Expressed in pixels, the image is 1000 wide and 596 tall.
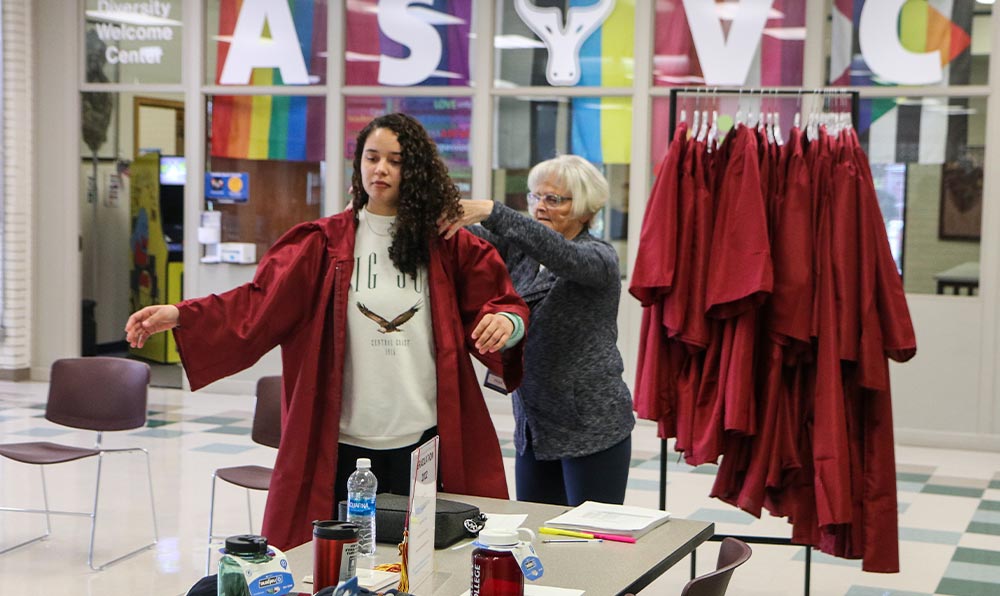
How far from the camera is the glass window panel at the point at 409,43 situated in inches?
348

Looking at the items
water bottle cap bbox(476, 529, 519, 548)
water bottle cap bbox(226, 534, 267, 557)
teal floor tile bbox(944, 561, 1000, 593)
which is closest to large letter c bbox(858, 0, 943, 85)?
teal floor tile bbox(944, 561, 1000, 593)

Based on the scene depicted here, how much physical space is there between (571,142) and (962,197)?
2.61 metres

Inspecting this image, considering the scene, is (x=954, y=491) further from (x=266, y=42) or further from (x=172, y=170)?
(x=172, y=170)

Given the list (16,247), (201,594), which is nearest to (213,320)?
(201,594)

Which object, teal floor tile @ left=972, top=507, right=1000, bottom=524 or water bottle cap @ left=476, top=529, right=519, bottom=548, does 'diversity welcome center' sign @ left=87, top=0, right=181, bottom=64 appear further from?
water bottle cap @ left=476, top=529, right=519, bottom=548

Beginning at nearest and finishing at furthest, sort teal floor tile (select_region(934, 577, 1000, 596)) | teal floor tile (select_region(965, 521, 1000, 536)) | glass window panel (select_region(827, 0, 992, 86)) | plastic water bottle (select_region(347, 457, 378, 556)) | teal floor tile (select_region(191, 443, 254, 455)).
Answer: plastic water bottle (select_region(347, 457, 378, 556))
teal floor tile (select_region(934, 577, 1000, 596))
teal floor tile (select_region(965, 521, 1000, 536))
teal floor tile (select_region(191, 443, 254, 455))
glass window panel (select_region(827, 0, 992, 86))

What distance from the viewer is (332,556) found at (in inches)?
85.0

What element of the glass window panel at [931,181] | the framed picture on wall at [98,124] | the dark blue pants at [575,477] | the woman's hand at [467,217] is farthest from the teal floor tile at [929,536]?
the framed picture on wall at [98,124]

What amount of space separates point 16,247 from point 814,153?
299 inches

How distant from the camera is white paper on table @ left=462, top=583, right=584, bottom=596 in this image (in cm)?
229

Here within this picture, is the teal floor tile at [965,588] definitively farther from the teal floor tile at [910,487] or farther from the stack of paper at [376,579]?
the stack of paper at [376,579]

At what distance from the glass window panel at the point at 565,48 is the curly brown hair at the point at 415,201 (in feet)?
18.1

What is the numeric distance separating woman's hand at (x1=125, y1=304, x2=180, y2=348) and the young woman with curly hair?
0.03 m

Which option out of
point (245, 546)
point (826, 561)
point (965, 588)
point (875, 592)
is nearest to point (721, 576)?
point (245, 546)
